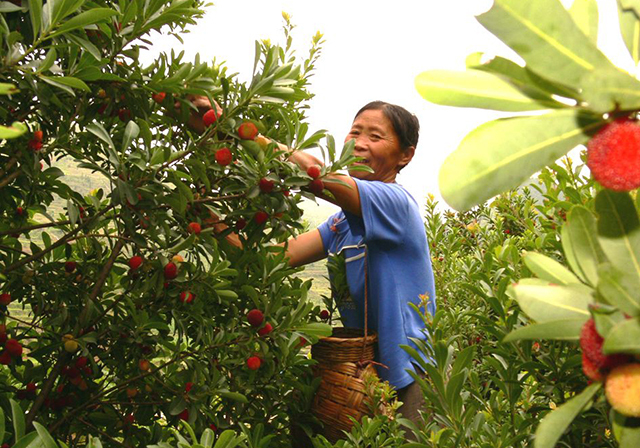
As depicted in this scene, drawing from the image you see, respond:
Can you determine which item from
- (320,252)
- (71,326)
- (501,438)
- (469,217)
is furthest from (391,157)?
(501,438)

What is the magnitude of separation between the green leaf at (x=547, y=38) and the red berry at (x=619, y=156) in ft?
0.13

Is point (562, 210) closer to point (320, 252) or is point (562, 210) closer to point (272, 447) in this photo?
point (272, 447)

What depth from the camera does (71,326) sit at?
6.01 ft

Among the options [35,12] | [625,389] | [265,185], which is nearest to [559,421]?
[625,389]

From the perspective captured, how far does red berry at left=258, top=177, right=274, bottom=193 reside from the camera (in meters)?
1.62

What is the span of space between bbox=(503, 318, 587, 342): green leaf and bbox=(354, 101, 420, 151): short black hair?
253 cm

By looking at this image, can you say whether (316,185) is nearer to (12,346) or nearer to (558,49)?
(12,346)

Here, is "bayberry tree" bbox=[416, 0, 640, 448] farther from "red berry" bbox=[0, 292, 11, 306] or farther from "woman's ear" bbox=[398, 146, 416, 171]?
"woman's ear" bbox=[398, 146, 416, 171]

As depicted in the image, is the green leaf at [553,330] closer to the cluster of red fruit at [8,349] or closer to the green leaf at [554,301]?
the green leaf at [554,301]

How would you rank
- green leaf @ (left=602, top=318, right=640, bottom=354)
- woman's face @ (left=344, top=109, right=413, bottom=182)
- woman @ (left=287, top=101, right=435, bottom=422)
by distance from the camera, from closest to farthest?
1. green leaf @ (left=602, top=318, right=640, bottom=354)
2. woman @ (left=287, top=101, right=435, bottom=422)
3. woman's face @ (left=344, top=109, right=413, bottom=182)

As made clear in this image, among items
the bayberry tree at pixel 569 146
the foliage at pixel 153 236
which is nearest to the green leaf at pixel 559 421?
the bayberry tree at pixel 569 146

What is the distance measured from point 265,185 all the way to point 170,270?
386 millimetres

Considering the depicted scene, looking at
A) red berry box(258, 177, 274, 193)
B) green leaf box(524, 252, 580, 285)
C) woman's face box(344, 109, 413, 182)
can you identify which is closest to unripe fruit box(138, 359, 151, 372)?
red berry box(258, 177, 274, 193)

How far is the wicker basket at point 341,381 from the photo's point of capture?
1920 mm
